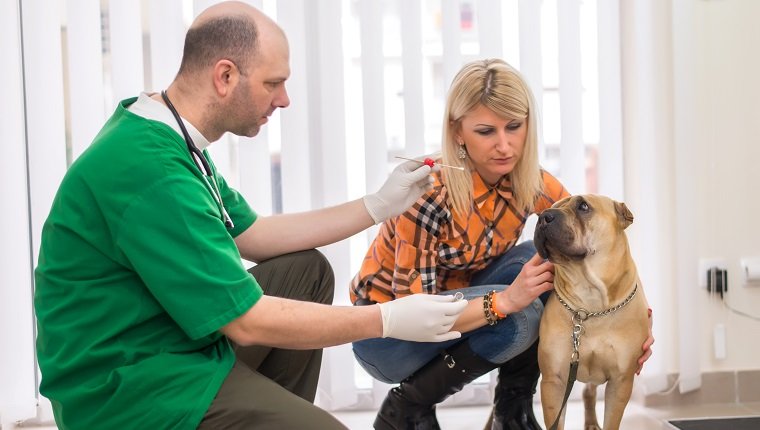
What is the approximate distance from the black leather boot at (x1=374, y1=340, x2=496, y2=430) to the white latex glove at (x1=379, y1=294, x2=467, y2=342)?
0.41 metres

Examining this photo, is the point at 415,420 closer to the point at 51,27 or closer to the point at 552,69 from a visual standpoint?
the point at 552,69

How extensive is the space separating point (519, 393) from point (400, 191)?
594 mm

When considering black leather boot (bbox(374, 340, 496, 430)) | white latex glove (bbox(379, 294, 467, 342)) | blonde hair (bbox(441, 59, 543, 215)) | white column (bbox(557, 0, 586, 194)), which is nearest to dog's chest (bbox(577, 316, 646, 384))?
black leather boot (bbox(374, 340, 496, 430))

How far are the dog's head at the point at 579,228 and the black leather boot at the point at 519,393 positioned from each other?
0.35 meters

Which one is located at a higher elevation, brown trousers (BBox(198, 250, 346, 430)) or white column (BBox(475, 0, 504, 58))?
white column (BBox(475, 0, 504, 58))

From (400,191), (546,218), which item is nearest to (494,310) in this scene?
(546,218)

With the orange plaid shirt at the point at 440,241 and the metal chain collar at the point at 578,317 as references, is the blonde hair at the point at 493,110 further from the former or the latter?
the metal chain collar at the point at 578,317

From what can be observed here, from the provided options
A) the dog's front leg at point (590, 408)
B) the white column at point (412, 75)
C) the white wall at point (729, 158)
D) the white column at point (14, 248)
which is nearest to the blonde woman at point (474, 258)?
the dog's front leg at point (590, 408)

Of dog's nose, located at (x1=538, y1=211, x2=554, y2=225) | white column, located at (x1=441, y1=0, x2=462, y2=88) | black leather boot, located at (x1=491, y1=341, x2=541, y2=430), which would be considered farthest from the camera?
white column, located at (x1=441, y1=0, x2=462, y2=88)

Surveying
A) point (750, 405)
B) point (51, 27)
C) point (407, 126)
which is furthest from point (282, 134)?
point (750, 405)

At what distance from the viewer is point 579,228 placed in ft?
6.14

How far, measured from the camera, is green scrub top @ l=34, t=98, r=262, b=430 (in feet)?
4.58

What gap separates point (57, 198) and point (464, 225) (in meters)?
0.91

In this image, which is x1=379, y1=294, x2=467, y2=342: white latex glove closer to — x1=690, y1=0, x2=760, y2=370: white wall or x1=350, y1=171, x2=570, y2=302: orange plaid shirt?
x1=350, y1=171, x2=570, y2=302: orange plaid shirt
